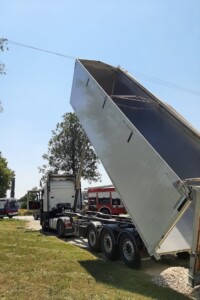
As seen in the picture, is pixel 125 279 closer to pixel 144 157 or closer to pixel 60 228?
pixel 144 157

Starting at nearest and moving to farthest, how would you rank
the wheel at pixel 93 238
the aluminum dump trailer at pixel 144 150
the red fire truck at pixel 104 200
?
1. the aluminum dump trailer at pixel 144 150
2. the wheel at pixel 93 238
3. the red fire truck at pixel 104 200

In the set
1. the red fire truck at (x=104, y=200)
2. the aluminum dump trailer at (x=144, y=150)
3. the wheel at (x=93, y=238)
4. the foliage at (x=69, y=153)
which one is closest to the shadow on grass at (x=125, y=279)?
the aluminum dump trailer at (x=144, y=150)

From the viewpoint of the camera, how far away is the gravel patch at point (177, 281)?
7.36 metres

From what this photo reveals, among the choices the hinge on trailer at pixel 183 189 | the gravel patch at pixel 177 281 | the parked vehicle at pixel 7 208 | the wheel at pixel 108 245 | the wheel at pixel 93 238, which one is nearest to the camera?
the hinge on trailer at pixel 183 189

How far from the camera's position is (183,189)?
21.5 ft

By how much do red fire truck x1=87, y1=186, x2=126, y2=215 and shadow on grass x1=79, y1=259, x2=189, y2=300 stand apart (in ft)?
66.2

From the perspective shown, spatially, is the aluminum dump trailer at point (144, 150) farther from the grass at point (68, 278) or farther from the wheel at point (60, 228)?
the wheel at point (60, 228)

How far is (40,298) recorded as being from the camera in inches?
257

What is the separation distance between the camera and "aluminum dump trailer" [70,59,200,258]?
712 cm

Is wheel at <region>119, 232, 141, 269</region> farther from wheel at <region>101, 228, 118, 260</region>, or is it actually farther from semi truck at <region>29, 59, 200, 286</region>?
wheel at <region>101, 228, 118, 260</region>

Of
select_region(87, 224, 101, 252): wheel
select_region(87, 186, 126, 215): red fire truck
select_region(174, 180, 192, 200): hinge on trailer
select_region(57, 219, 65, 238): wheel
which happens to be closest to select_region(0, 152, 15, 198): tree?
select_region(87, 186, 126, 215): red fire truck

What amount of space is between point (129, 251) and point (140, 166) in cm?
296

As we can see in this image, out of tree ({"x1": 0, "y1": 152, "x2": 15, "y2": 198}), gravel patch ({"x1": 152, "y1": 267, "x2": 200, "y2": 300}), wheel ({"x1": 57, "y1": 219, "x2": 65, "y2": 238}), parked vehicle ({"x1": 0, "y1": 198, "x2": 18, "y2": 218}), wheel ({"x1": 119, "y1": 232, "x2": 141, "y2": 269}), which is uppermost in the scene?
tree ({"x1": 0, "y1": 152, "x2": 15, "y2": 198})

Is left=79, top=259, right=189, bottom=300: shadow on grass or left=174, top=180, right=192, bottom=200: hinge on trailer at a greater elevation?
left=174, top=180, right=192, bottom=200: hinge on trailer
